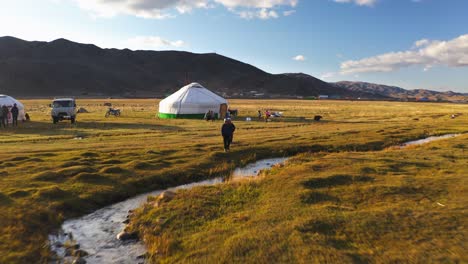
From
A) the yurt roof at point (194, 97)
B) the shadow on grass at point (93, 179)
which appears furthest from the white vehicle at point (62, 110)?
the shadow on grass at point (93, 179)

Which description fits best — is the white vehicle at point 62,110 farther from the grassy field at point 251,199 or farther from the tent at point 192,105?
the grassy field at point 251,199

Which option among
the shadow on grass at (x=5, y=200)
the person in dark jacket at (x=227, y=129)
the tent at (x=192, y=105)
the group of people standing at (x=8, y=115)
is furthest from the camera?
the tent at (x=192, y=105)

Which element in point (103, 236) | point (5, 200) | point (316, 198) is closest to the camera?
point (103, 236)

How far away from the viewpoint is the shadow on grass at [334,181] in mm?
14352

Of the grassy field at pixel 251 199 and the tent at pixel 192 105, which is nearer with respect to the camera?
Result: the grassy field at pixel 251 199

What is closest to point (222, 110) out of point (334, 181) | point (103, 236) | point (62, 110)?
point (62, 110)

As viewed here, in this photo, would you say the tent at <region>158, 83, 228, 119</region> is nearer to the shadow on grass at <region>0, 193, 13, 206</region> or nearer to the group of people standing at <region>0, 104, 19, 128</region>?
the group of people standing at <region>0, 104, 19, 128</region>

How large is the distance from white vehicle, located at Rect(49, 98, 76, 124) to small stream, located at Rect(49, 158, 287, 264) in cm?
2989

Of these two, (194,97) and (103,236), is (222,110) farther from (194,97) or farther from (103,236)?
(103,236)

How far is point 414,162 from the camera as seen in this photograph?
18828 mm

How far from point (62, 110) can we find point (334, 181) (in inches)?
1347

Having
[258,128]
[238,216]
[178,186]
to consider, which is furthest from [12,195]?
[258,128]

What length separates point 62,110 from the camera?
1618 inches

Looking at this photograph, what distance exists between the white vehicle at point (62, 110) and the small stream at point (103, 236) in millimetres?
29891
